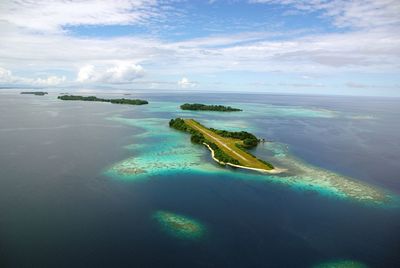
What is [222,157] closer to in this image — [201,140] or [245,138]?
[201,140]

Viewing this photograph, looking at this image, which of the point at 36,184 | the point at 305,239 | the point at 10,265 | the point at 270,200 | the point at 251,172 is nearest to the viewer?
the point at 10,265

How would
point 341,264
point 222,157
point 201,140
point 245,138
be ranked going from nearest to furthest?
point 341,264 < point 222,157 < point 201,140 < point 245,138

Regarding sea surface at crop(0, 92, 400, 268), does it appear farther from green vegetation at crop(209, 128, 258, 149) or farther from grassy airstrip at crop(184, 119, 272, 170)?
grassy airstrip at crop(184, 119, 272, 170)

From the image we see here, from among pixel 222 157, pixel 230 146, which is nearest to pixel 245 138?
pixel 230 146

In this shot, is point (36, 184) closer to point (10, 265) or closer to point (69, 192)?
point (69, 192)

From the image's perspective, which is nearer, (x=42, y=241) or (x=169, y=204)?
(x=42, y=241)

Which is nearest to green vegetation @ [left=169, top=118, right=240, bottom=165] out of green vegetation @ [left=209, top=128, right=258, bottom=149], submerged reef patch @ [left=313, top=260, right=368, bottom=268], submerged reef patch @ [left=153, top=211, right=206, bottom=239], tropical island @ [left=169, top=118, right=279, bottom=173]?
tropical island @ [left=169, top=118, right=279, bottom=173]

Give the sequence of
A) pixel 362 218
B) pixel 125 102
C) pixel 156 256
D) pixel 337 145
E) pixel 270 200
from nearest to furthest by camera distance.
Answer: pixel 156 256
pixel 362 218
pixel 270 200
pixel 337 145
pixel 125 102

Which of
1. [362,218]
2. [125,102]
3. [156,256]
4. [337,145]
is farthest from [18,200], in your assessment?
[125,102]

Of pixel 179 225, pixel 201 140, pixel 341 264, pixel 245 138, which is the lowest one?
pixel 341 264
